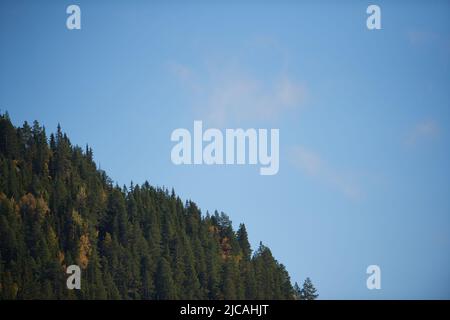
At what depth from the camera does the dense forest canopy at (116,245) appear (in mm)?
66938

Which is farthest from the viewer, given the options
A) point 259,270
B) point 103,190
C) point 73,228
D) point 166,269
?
point 103,190

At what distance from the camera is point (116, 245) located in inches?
2891

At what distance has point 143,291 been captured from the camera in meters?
68.7

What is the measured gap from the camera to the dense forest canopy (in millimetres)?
66938

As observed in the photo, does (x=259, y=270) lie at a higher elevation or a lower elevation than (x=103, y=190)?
lower

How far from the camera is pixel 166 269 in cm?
6744

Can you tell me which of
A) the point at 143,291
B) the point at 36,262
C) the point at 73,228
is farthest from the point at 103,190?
the point at 143,291
